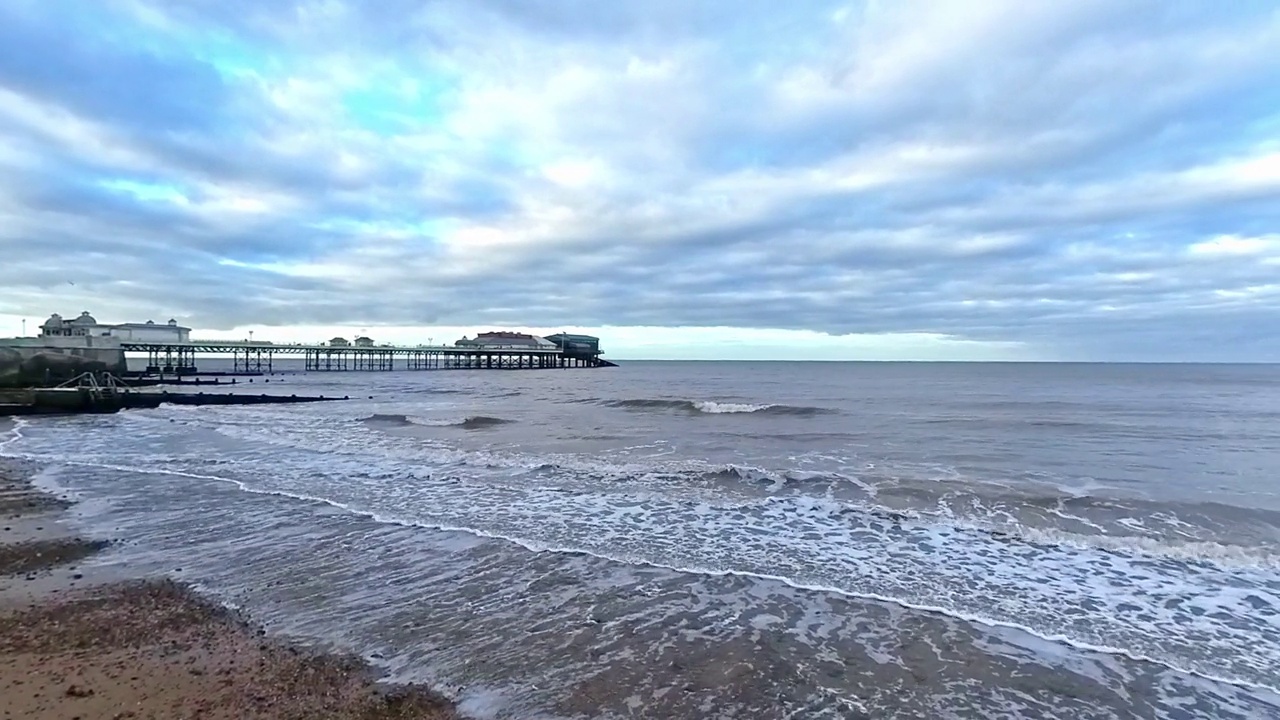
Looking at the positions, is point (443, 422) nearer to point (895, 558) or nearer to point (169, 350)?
point (895, 558)

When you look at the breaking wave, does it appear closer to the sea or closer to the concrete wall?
the sea

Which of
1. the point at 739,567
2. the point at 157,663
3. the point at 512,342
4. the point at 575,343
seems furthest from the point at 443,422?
the point at 575,343

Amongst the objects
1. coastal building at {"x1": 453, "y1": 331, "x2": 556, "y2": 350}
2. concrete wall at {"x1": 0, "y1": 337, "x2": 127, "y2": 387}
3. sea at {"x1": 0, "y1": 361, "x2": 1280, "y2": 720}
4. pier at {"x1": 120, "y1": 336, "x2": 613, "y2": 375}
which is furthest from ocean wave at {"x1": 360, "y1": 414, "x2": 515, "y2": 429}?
coastal building at {"x1": 453, "y1": 331, "x2": 556, "y2": 350}

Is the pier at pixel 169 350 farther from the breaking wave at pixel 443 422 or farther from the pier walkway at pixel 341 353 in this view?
Result: the breaking wave at pixel 443 422

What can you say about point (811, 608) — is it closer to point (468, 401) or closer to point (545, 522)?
point (545, 522)

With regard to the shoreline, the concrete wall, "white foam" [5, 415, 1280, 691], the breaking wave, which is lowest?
the breaking wave

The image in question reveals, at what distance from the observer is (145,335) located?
93938mm

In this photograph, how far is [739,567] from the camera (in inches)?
334

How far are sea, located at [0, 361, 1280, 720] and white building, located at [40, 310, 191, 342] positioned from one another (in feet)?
225

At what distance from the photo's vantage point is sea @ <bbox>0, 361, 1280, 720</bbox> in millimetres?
5387

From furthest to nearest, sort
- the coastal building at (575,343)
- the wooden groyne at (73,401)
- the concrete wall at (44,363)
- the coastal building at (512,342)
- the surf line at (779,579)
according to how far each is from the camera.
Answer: the coastal building at (575,343), the coastal building at (512,342), the concrete wall at (44,363), the wooden groyne at (73,401), the surf line at (779,579)

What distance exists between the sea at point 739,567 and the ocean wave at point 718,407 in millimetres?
15782

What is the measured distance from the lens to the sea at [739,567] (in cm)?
539

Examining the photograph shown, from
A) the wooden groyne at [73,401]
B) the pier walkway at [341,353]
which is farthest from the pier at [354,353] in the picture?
the wooden groyne at [73,401]
